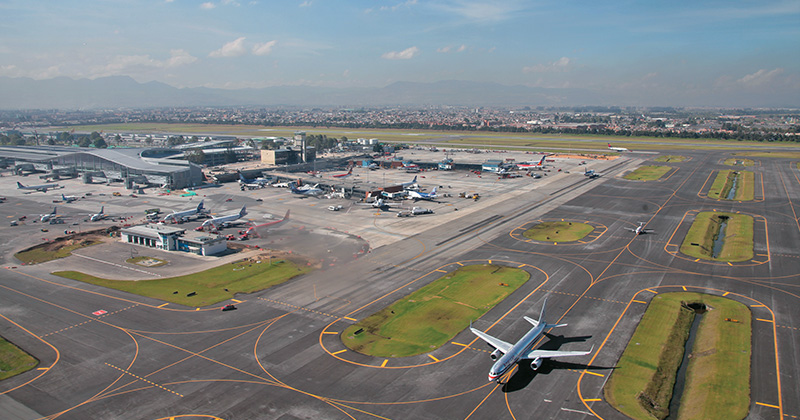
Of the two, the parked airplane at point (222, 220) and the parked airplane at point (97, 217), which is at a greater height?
the parked airplane at point (222, 220)

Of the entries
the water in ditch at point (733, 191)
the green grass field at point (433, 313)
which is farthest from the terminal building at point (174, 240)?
the water in ditch at point (733, 191)

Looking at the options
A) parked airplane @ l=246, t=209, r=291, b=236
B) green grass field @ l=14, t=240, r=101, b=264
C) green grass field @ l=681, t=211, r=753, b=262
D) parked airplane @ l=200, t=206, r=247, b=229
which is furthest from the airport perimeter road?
parked airplane @ l=200, t=206, r=247, b=229

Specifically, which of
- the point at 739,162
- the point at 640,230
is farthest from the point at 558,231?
the point at 739,162

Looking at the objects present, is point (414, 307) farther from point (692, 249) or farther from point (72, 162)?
point (72, 162)

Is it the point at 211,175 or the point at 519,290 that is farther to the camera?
the point at 211,175

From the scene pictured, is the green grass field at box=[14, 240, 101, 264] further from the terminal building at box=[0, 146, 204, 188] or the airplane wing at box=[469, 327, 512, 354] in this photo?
the airplane wing at box=[469, 327, 512, 354]

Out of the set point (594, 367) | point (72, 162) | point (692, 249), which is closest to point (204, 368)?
point (594, 367)

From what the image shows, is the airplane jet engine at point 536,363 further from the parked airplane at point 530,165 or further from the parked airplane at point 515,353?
the parked airplane at point 530,165

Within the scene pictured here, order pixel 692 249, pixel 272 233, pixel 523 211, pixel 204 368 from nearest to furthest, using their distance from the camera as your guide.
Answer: pixel 204 368 → pixel 692 249 → pixel 272 233 → pixel 523 211
